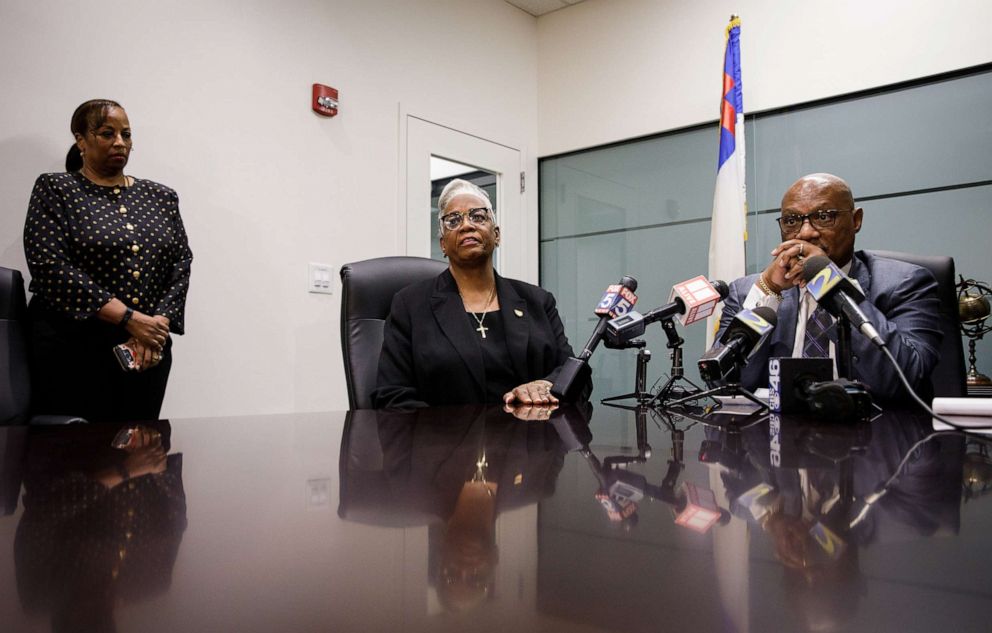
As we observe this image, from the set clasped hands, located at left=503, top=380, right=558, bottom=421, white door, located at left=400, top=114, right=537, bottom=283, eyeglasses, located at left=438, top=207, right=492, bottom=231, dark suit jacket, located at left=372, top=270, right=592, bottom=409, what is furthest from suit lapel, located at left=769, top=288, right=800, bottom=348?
white door, located at left=400, top=114, right=537, bottom=283

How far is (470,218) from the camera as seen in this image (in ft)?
7.15

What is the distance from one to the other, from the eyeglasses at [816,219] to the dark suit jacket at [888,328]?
12 centimetres

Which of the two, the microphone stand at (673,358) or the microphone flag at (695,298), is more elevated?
the microphone flag at (695,298)

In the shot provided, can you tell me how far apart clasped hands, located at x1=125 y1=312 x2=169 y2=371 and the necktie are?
1911 millimetres

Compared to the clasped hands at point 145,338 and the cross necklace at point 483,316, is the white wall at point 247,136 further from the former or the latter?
the cross necklace at point 483,316

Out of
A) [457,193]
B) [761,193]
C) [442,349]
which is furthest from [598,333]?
[761,193]

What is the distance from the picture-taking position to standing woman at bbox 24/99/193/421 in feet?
7.11

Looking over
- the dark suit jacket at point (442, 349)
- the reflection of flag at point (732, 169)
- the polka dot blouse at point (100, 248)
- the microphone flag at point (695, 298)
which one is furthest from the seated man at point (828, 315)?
the polka dot blouse at point (100, 248)

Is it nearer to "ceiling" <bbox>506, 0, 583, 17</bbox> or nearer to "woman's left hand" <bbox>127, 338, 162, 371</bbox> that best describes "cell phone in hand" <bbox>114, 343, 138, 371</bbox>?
"woman's left hand" <bbox>127, 338, 162, 371</bbox>

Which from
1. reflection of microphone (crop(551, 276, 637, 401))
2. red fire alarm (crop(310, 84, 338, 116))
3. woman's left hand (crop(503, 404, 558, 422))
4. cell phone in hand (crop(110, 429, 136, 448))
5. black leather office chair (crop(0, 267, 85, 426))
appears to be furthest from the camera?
red fire alarm (crop(310, 84, 338, 116))

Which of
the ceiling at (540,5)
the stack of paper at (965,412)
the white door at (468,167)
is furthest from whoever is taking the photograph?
the ceiling at (540,5)

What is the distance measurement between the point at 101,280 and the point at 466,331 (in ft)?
4.06

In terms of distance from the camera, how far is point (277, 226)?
340cm

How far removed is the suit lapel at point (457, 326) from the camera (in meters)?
1.92
